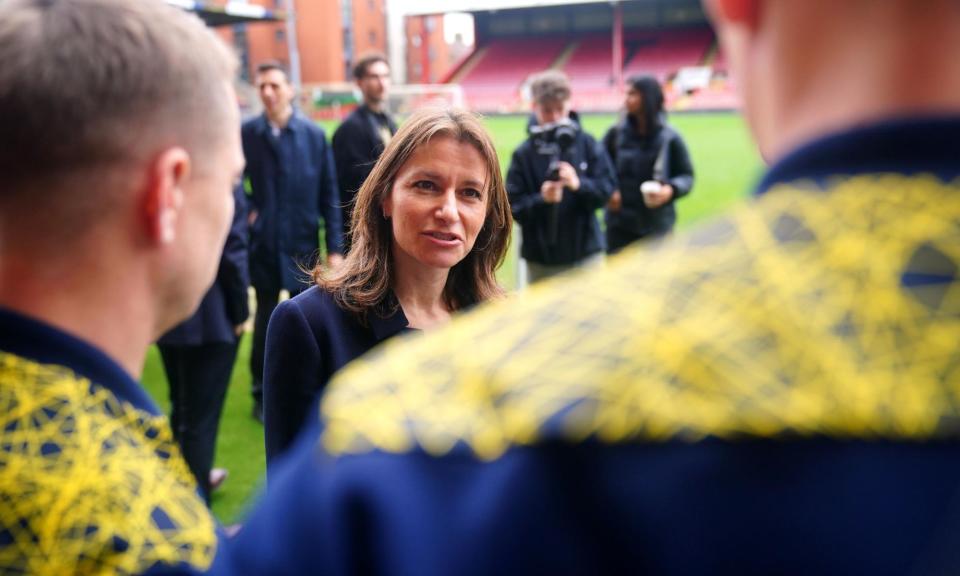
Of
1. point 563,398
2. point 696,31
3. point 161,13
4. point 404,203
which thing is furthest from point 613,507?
point 696,31

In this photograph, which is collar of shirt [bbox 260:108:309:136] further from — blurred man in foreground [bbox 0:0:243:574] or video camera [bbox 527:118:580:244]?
blurred man in foreground [bbox 0:0:243:574]

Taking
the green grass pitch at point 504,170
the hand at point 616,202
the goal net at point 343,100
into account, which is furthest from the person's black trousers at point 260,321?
the goal net at point 343,100

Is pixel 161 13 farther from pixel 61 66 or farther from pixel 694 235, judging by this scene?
pixel 694 235

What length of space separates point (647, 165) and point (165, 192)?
523cm

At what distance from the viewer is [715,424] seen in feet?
1.64

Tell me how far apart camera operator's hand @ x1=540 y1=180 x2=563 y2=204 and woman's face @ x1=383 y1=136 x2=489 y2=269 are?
2892 mm

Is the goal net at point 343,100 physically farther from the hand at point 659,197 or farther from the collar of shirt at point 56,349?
the collar of shirt at point 56,349

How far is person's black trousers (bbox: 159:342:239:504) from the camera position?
354 centimetres

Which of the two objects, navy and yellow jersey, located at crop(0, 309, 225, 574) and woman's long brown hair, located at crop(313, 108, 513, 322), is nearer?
navy and yellow jersey, located at crop(0, 309, 225, 574)

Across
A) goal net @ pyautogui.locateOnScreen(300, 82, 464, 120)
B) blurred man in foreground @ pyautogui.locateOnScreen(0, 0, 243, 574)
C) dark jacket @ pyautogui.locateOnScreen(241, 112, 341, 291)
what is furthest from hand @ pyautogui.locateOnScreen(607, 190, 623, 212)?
goal net @ pyautogui.locateOnScreen(300, 82, 464, 120)

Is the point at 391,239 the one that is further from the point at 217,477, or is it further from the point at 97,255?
the point at 217,477

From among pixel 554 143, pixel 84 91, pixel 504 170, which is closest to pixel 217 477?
pixel 554 143

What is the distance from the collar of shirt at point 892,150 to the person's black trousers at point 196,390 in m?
3.26

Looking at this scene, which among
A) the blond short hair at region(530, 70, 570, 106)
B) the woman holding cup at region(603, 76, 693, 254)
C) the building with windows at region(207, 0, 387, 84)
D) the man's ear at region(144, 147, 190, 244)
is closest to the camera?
the man's ear at region(144, 147, 190, 244)
